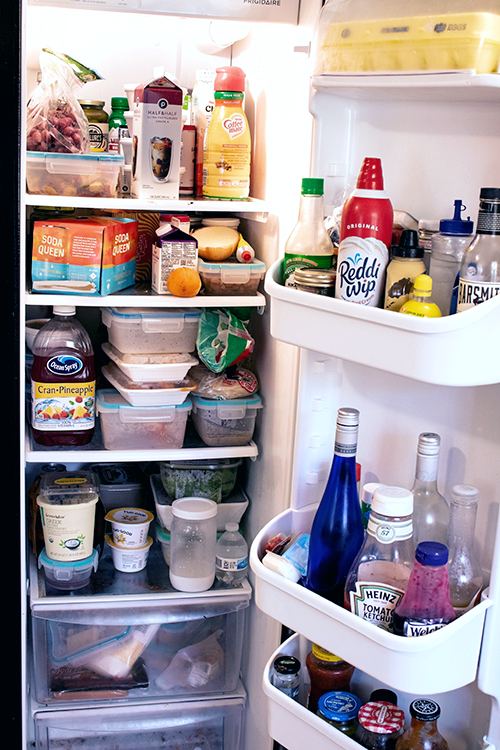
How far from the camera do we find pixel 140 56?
2213 mm

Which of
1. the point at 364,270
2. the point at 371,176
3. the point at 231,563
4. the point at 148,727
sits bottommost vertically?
the point at 148,727

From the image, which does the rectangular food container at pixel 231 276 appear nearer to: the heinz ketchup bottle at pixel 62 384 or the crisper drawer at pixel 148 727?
the heinz ketchup bottle at pixel 62 384

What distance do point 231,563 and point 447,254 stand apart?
1.10 m

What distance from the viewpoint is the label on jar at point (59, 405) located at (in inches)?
75.7

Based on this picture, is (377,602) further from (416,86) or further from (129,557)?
(129,557)

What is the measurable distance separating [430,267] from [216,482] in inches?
41.5

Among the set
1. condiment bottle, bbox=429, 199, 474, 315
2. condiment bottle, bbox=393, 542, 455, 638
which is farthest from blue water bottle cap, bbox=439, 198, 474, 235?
condiment bottle, bbox=393, 542, 455, 638

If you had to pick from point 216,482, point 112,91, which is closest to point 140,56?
point 112,91

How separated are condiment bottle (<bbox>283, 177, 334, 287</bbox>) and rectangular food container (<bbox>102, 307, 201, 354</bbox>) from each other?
0.67 metres

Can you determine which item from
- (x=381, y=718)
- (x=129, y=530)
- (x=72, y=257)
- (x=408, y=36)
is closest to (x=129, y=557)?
(x=129, y=530)

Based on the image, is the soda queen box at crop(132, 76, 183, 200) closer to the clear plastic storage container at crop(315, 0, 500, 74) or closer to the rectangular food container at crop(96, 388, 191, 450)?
the rectangular food container at crop(96, 388, 191, 450)

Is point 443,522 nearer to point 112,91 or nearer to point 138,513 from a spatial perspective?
point 138,513

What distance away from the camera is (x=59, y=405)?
1930 millimetres

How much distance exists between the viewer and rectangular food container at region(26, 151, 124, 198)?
1.84 metres
